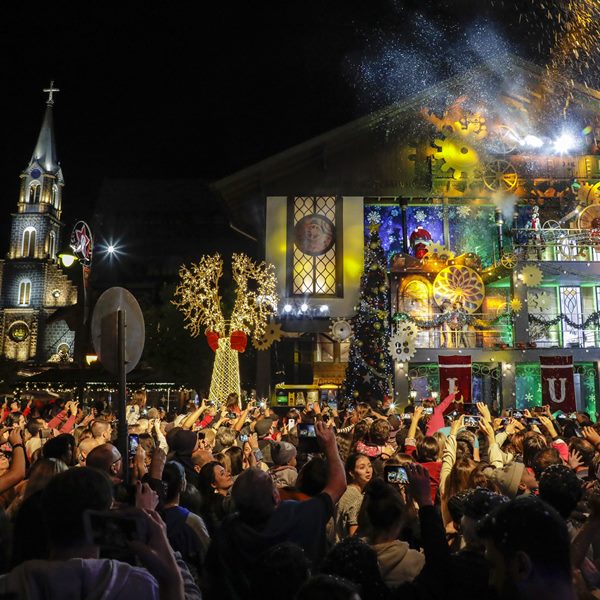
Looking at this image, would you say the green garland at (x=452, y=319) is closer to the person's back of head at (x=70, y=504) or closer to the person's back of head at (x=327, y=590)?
the person's back of head at (x=70, y=504)

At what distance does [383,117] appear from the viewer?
111 feet

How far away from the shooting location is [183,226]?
58844 millimetres

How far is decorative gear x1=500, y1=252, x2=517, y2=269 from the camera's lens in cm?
2870

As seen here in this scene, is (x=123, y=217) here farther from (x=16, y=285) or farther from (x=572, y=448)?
(x=572, y=448)

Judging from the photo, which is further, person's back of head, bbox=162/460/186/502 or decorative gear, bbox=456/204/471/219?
decorative gear, bbox=456/204/471/219

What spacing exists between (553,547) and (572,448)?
6.10 meters

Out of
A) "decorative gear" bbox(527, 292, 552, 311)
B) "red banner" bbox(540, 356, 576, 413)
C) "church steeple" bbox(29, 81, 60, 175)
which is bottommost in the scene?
"red banner" bbox(540, 356, 576, 413)

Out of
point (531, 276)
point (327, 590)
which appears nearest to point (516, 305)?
point (531, 276)

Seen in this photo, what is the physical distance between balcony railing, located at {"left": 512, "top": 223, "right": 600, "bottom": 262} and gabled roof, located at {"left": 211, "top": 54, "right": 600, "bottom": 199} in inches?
306

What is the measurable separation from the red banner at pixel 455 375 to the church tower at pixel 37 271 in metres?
58.4

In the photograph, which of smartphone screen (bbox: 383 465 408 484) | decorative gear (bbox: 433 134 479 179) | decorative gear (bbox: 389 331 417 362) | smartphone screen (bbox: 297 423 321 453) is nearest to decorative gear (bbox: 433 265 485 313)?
decorative gear (bbox: 389 331 417 362)

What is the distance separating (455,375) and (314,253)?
1203 centimetres

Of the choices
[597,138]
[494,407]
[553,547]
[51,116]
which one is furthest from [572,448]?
[51,116]

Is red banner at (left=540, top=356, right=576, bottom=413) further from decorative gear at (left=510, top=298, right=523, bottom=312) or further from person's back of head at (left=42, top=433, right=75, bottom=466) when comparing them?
person's back of head at (left=42, top=433, right=75, bottom=466)
